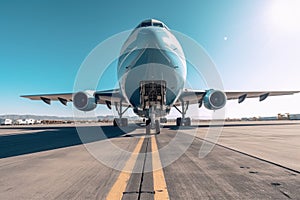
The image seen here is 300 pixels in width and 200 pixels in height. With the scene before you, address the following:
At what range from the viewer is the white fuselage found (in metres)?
9.27

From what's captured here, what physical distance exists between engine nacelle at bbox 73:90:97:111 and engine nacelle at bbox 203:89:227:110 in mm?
8264

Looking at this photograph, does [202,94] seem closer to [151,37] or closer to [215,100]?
[215,100]

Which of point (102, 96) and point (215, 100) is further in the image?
point (102, 96)

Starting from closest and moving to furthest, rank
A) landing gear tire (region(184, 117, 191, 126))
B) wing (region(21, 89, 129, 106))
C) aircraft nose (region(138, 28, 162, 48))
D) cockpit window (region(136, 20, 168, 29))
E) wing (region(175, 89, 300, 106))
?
1. aircraft nose (region(138, 28, 162, 48))
2. cockpit window (region(136, 20, 168, 29))
3. wing (region(175, 89, 300, 106))
4. wing (region(21, 89, 129, 106))
5. landing gear tire (region(184, 117, 191, 126))

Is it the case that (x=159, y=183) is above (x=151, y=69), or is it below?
below

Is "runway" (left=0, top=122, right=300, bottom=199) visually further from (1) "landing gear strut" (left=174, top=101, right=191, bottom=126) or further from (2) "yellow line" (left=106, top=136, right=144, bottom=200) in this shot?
(1) "landing gear strut" (left=174, top=101, right=191, bottom=126)

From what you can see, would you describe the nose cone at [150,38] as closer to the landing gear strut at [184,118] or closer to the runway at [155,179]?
the runway at [155,179]

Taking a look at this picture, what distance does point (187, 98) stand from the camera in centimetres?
1762

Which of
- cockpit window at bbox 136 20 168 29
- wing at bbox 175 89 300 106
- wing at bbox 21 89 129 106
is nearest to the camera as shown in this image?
cockpit window at bbox 136 20 168 29

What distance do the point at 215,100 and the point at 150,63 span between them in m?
8.21

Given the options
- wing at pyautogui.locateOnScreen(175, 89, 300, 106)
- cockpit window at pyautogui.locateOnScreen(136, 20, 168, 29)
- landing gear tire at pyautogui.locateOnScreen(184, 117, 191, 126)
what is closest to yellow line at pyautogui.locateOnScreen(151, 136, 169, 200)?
cockpit window at pyautogui.locateOnScreen(136, 20, 168, 29)

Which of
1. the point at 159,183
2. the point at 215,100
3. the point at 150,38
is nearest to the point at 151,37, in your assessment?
the point at 150,38

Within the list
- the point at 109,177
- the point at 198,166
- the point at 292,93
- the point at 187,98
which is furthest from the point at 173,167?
the point at 292,93

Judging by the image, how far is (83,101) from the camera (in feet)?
49.2
